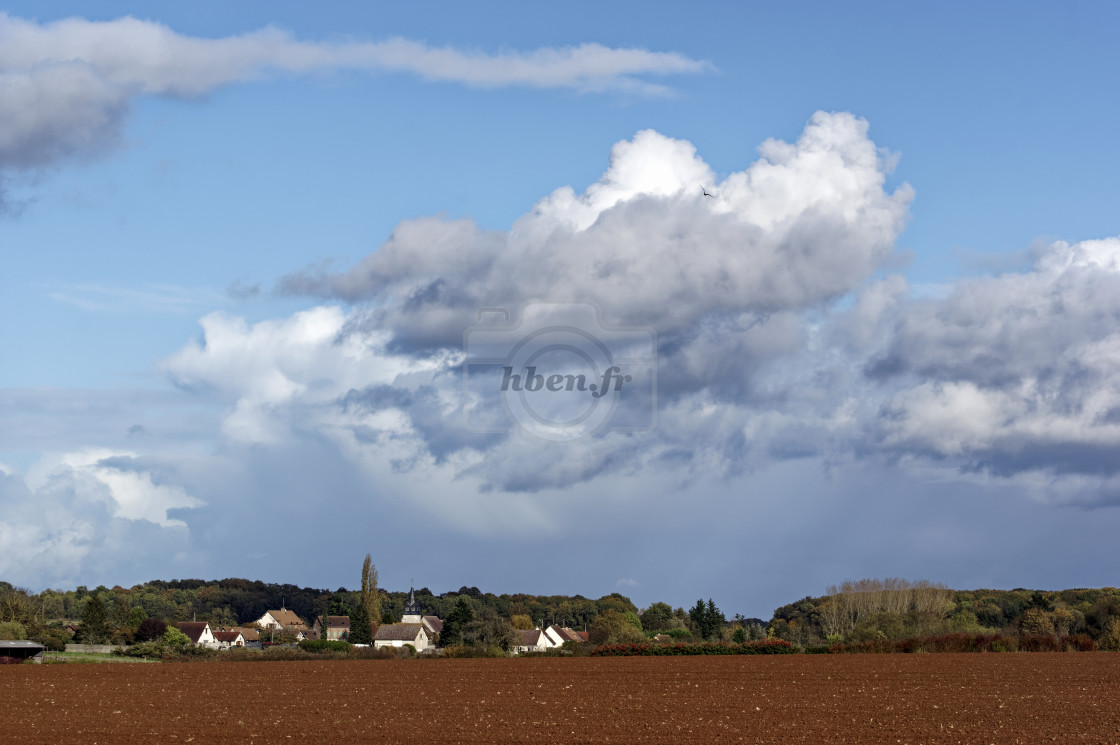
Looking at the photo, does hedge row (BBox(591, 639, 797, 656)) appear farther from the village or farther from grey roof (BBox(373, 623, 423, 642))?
grey roof (BBox(373, 623, 423, 642))

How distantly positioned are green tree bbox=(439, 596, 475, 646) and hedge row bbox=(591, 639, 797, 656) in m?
17.0

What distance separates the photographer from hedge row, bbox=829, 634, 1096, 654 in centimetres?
7812

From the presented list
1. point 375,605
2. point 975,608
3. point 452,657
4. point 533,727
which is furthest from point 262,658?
point 975,608

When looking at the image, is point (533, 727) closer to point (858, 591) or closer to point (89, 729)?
point (89, 729)

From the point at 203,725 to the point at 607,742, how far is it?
1332 centimetres

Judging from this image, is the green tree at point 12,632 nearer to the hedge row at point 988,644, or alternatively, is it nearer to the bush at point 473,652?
Answer: the bush at point 473,652

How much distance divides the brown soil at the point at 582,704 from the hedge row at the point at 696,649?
1906 centimetres

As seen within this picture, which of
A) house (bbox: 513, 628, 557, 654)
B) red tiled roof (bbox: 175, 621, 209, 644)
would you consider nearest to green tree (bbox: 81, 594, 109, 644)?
red tiled roof (bbox: 175, 621, 209, 644)

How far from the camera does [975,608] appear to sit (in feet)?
435

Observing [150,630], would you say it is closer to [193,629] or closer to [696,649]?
[193,629]

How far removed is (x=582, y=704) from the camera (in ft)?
125

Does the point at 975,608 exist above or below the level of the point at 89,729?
above

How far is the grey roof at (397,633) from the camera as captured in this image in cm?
12698

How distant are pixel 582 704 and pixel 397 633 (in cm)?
9453
